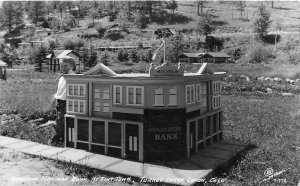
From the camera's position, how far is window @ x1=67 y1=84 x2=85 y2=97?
50.3 ft

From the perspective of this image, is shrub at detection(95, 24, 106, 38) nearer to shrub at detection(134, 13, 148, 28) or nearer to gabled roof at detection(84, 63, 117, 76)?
shrub at detection(134, 13, 148, 28)

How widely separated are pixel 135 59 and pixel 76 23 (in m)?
51.7

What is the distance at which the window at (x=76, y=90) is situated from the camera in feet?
50.3

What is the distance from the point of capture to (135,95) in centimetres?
1383

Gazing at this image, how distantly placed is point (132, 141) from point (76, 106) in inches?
136

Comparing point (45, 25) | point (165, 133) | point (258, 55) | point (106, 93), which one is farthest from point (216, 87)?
point (45, 25)

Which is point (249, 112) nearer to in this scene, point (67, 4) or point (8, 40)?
point (8, 40)

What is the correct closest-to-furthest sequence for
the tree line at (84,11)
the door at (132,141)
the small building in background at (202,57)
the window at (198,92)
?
the door at (132,141), the window at (198,92), the small building in background at (202,57), the tree line at (84,11)

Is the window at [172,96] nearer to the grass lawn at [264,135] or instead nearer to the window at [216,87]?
the grass lawn at [264,135]

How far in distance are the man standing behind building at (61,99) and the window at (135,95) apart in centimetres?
393

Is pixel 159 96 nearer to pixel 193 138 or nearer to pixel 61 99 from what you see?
pixel 193 138

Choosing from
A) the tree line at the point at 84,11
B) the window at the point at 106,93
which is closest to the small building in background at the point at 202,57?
the tree line at the point at 84,11

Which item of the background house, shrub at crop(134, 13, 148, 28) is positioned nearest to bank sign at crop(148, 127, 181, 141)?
the background house

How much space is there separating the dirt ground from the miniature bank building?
2.10 metres
